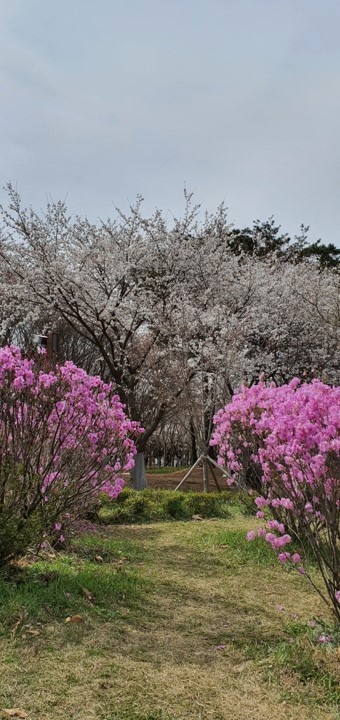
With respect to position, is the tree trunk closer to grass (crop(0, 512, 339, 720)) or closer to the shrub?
the shrub

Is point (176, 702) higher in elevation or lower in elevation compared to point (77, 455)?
lower

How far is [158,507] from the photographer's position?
30.0 ft

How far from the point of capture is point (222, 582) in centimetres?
536

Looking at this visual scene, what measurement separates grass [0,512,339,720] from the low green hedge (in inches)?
109

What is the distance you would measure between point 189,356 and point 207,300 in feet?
5.74

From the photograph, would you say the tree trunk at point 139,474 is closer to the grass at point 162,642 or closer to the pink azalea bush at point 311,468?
the grass at point 162,642

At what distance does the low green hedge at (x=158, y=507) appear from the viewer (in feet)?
29.1

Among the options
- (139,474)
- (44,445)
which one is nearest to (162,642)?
(44,445)

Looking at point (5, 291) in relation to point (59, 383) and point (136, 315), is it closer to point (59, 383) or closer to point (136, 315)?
point (136, 315)

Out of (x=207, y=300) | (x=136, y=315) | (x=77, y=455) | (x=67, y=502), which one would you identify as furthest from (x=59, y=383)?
(x=207, y=300)

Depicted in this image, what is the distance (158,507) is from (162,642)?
17.6 feet

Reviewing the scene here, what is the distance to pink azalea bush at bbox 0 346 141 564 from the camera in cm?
455

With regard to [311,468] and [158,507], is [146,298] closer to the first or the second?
[158,507]

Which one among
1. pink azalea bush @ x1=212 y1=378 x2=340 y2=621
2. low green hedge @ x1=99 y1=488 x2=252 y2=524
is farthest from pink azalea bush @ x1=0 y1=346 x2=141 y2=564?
low green hedge @ x1=99 y1=488 x2=252 y2=524
